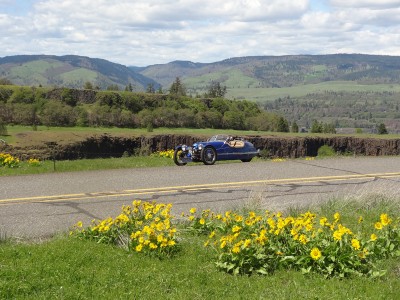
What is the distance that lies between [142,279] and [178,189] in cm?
618

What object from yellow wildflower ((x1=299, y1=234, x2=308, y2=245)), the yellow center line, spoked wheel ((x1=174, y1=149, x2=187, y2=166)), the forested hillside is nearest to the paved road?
the yellow center line

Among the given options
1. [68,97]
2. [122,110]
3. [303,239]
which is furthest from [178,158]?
[68,97]

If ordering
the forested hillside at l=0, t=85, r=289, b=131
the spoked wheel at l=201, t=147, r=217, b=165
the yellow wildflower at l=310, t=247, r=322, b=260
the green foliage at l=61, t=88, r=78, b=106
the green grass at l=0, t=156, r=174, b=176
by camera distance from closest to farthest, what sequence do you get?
the yellow wildflower at l=310, t=247, r=322, b=260 → the green grass at l=0, t=156, r=174, b=176 → the spoked wheel at l=201, t=147, r=217, b=165 → the forested hillside at l=0, t=85, r=289, b=131 → the green foliage at l=61, t=88, r=78, b=106

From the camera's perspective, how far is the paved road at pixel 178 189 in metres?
9.27

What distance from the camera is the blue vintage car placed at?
17.1 meters

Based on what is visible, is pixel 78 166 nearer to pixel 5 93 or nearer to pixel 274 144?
pixel 274 144

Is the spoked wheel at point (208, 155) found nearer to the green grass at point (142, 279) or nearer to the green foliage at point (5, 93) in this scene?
the green grass at point (142, 279)

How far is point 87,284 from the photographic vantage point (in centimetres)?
545

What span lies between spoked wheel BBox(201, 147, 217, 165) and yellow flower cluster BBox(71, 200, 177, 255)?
9162mm

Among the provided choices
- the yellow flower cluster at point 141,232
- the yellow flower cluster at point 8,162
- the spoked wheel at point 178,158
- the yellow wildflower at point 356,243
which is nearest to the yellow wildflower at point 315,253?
the yellow wildflower at point 356,243

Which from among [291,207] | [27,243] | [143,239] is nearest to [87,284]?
[143,239]

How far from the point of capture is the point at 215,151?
1750 centimetres

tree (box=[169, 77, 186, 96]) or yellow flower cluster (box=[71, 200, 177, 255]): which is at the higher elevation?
tree (box=[169, 77, 186, 96])

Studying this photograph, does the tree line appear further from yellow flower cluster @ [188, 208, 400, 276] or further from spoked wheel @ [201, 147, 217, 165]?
yellow flower cluster @ [188, 208, 400, 276]
